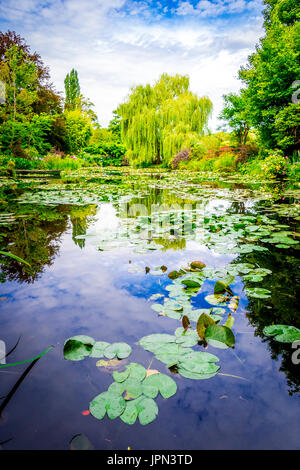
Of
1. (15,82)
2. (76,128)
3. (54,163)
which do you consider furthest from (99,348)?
(76,128)

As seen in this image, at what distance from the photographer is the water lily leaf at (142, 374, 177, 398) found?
0.67m

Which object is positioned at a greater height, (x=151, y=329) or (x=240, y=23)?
(x=240, y=23)

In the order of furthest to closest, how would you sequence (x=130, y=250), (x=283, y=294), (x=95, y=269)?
1. (x=130, y=250)
2. (x=95, y=269)
3. (x=283, y=294)

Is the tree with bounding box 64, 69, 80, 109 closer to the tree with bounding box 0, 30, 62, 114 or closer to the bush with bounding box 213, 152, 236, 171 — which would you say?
the tree with bounding box 0, 30, 62, 114

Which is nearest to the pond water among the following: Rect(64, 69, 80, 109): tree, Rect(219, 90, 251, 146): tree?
Rect(219, 90, 251, 146): tree

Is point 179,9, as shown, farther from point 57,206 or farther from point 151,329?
point 151,329

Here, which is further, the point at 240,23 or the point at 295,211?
the point at 240,23

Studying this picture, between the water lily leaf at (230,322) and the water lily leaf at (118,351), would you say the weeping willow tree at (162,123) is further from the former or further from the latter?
the water lily leaf at (118,351)

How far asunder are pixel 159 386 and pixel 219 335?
0.31m

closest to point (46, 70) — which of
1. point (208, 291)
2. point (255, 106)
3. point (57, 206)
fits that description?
point (255, 106)

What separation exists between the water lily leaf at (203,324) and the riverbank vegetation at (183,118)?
5.94 m

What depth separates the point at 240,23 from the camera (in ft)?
38.9

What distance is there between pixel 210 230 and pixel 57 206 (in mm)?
2664
